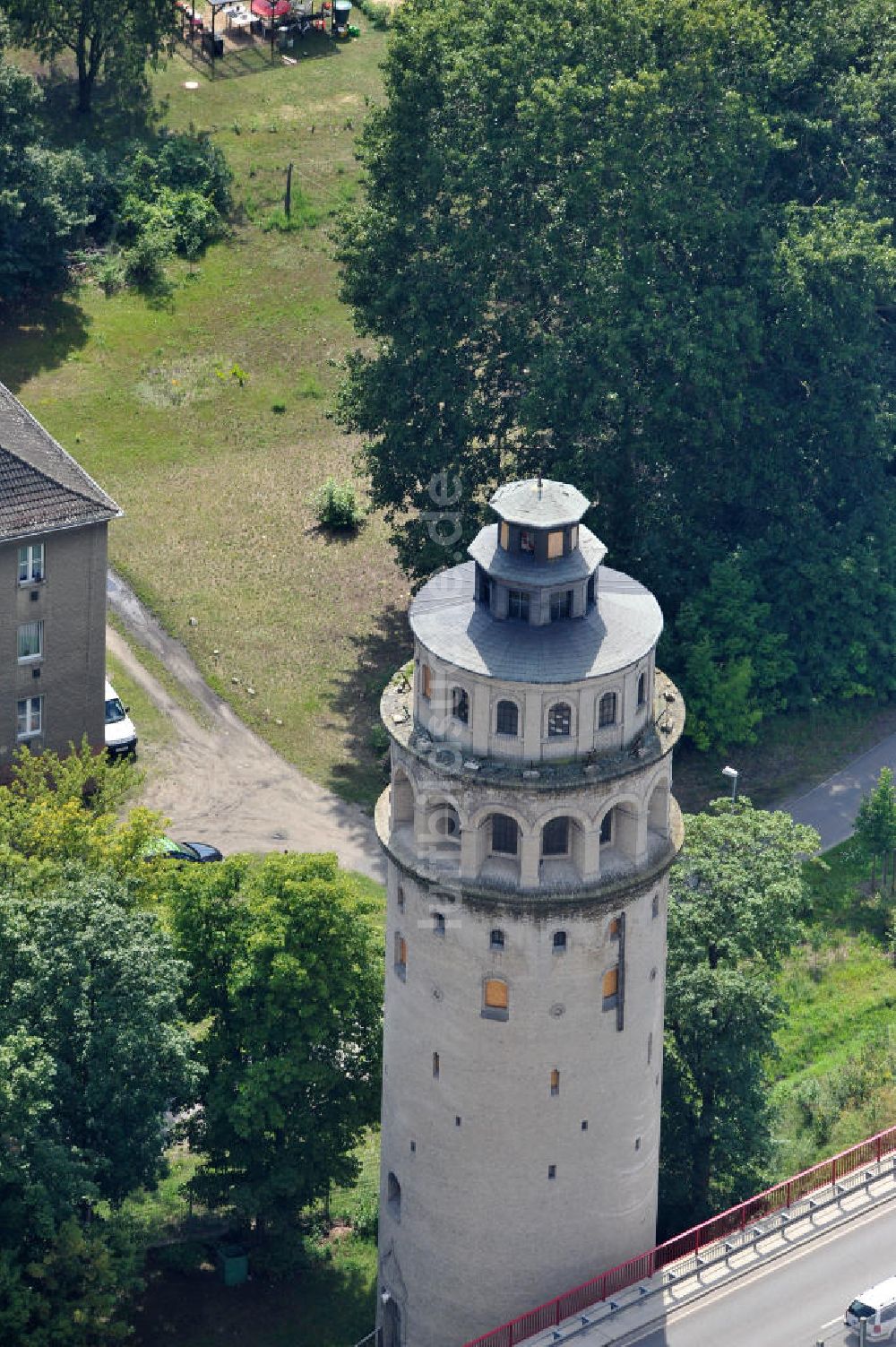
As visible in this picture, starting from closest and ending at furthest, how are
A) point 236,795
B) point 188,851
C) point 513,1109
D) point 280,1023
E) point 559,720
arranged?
point 559,720 → point 513,1109 → point 280,1023 → point 188,851 → point 236,795

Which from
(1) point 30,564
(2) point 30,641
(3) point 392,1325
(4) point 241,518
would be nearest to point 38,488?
(1) point 30,564


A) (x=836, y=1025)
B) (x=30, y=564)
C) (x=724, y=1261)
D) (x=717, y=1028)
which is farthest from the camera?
(x=30, y=564)

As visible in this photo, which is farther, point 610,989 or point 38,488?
point 38,488

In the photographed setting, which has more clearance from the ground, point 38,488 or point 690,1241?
point 38,488

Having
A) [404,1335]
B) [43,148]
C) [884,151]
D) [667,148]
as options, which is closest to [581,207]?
[667,148]

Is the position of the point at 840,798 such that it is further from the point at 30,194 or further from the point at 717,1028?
the point at 30,194

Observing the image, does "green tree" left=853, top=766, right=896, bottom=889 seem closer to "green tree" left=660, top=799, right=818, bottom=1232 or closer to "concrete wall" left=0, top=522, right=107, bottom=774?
"green tree" left=660, top=799, right=818, bottom=1232

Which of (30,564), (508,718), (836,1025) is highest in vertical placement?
(508,718)
